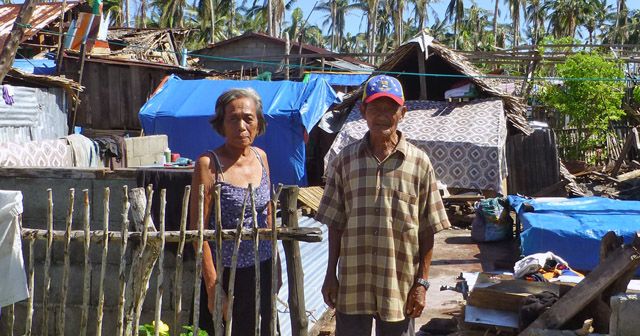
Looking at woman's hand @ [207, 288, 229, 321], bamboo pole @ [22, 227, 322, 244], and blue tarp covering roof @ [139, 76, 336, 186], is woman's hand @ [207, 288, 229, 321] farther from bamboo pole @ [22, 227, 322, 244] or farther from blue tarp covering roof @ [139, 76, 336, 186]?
blue tarp covering roof @ [139, 76, 336, 186]

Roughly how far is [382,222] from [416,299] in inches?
15.0

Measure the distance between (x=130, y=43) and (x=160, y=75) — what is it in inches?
205

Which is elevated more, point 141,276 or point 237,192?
point 237,192

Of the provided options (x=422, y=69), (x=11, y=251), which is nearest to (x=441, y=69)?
(x=422, y=69)

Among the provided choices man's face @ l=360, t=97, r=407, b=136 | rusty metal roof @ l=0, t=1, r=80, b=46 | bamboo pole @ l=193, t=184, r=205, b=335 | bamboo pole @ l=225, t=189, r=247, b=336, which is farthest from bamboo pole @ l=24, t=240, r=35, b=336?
rusty metal roof @ l=0, t=1, r=80, b=46

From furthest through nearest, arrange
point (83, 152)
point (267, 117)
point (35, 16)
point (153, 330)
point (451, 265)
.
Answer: point (35, 16), point (267, 117), point (451, 265), point (83, 152), point (153, 330)

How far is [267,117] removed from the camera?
40.1 feet

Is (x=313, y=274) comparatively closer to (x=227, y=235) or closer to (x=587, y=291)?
(x=587, y=291)

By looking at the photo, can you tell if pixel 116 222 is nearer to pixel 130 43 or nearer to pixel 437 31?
pixel 130 43

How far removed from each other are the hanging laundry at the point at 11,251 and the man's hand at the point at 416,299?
1831mm

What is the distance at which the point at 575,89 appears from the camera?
57.4 ft

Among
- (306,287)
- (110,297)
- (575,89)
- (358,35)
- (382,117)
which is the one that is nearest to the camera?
(382,117)

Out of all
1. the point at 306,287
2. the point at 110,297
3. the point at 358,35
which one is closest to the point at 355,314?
the point at 110,297

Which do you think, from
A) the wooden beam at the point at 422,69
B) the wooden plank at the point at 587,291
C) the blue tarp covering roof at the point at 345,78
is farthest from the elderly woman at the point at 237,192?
the blue tarp covering roof at the point at 345,78
